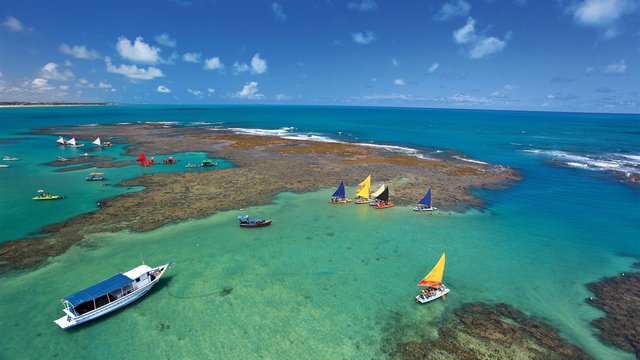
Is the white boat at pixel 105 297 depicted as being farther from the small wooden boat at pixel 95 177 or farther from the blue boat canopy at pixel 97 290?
the small wooden boat at pixel 95 177

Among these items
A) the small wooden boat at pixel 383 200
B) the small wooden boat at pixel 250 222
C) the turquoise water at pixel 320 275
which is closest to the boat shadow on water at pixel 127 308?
the turquoise water at pixel 320 275

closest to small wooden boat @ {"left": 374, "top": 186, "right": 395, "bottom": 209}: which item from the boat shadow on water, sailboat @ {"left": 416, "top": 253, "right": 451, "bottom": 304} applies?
sailboat @ {"left": 416, "top": 253, "right": 451, "bottom": 304}

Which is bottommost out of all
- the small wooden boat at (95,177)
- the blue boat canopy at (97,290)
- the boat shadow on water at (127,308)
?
the boat shadow on water at (127,308)

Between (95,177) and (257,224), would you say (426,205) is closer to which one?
(257,224)

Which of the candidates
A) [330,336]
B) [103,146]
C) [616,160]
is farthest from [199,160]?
[616,160]

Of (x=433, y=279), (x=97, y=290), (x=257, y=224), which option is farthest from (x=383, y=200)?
(x=97, y=290)

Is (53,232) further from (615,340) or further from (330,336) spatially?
(615,340)

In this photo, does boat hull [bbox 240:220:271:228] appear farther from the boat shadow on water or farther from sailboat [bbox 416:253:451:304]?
sailboat [bbox 416:253:451:304]
